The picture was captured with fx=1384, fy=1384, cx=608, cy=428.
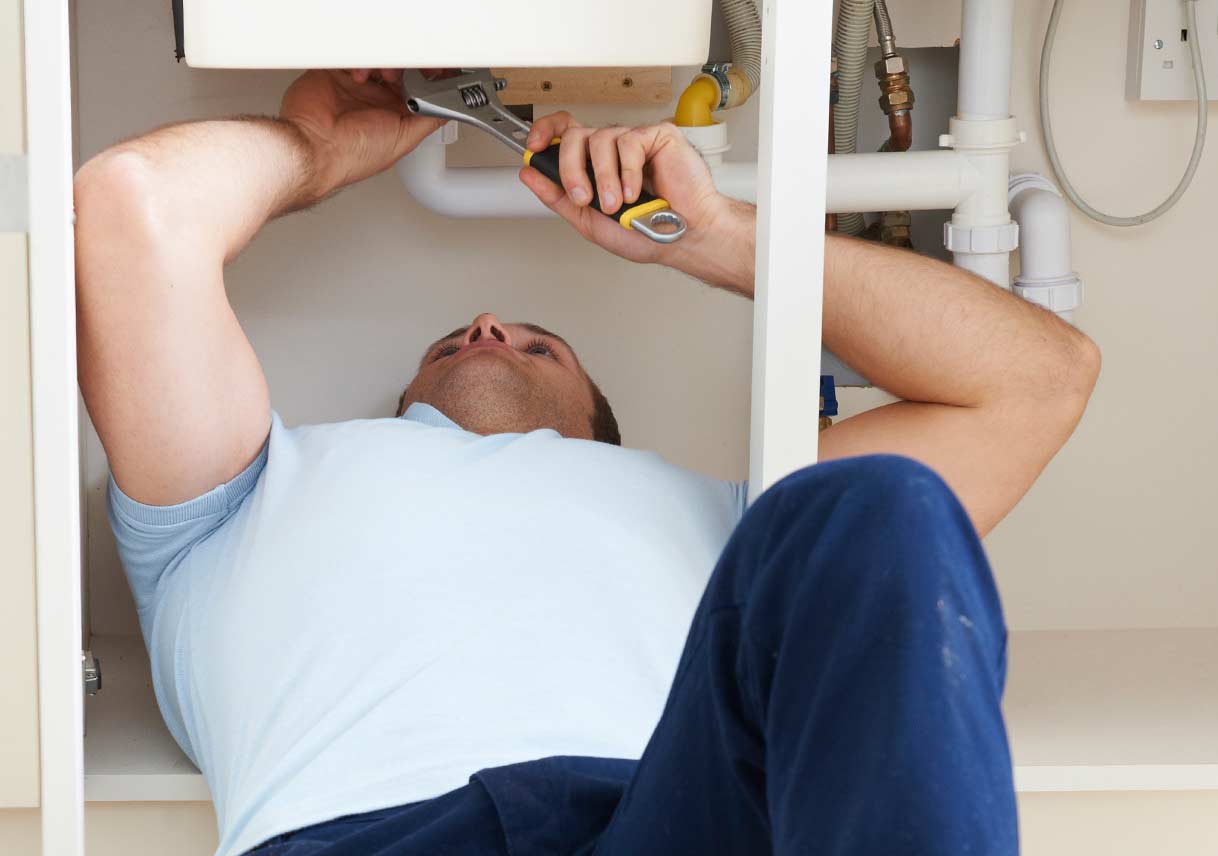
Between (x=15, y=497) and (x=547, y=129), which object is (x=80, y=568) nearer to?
(x=15, y=497)

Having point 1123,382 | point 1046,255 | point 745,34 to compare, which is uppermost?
point 745,34

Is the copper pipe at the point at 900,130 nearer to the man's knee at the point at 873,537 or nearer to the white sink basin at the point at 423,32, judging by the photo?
the white sink basin at the point at 423,32

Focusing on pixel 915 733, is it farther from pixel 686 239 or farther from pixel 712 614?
pixel 686 239

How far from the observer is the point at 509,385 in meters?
1.30

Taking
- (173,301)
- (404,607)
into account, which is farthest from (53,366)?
(404,607)

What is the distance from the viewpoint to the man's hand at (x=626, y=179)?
1.10 metres

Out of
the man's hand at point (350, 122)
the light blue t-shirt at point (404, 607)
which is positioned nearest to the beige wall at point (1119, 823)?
the light blue t-shirt at point (404, 607)

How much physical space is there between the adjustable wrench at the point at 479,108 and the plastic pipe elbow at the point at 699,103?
172 millimetres

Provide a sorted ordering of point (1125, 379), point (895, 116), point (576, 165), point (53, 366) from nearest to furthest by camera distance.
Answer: point (53, 366), point (576, 165), point (895, 116), point (1125, 379)

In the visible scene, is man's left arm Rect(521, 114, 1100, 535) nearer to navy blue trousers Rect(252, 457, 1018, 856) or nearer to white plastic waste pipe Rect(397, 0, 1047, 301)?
white plastic waste pipe Rect(397, 0, 1047, 301)

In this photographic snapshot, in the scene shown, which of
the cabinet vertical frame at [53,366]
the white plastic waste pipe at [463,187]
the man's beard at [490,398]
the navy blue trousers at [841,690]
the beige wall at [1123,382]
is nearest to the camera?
the navy blue trousers at [841,690]

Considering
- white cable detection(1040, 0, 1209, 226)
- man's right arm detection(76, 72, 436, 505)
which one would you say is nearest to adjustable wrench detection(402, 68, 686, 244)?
man's right arm detection(76, 72, 436, 505)

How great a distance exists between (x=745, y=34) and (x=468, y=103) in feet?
1.12

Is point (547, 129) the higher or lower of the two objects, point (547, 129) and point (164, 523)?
the higher
